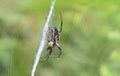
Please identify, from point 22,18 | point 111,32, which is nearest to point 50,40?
point 22,18

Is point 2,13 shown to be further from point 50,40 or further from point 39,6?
point 50,40

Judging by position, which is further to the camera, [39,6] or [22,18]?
[22,18]

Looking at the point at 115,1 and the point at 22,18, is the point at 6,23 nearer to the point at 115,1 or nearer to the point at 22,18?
the point at 22,18

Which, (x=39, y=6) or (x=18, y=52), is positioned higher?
(x=39, y=6)

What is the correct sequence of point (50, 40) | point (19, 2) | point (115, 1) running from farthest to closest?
1. point (19, 2)
2. point (115, 1)
3. point (50, 40)

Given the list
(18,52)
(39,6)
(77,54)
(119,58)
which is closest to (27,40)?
(18,52)

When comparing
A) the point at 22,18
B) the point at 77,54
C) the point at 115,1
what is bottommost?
the point at 77,54

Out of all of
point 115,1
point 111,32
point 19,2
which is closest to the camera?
point 115,1
